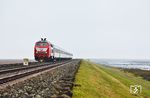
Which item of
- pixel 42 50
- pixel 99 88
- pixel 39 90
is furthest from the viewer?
pixel 42 50

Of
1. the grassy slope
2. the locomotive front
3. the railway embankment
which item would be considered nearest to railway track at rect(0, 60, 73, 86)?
the railway embankment

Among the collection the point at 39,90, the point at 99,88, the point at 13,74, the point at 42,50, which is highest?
the point at 42,50

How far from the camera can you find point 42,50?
177 feet

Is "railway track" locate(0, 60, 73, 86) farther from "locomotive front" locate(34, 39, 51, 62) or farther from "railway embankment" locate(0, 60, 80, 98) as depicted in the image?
"locomotive front" locate(34, 39, 51, 62)

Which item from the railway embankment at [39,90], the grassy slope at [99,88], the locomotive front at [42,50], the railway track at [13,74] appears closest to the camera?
the railway embankment at [39,90]

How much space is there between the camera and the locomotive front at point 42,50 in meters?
53.7

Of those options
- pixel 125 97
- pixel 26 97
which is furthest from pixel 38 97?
pixel 125 97

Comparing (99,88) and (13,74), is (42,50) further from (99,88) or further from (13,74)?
(99,88)

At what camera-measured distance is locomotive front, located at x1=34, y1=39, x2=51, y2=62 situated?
176 ft

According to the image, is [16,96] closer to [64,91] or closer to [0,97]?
[0,97]

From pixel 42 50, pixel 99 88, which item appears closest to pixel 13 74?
pixel 99 88

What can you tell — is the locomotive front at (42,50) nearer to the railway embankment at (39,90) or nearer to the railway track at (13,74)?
the railway track at (13,74)

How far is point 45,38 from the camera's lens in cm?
5731

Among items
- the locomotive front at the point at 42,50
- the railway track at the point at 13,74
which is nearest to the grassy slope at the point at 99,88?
the railway track at the point at 13,74
